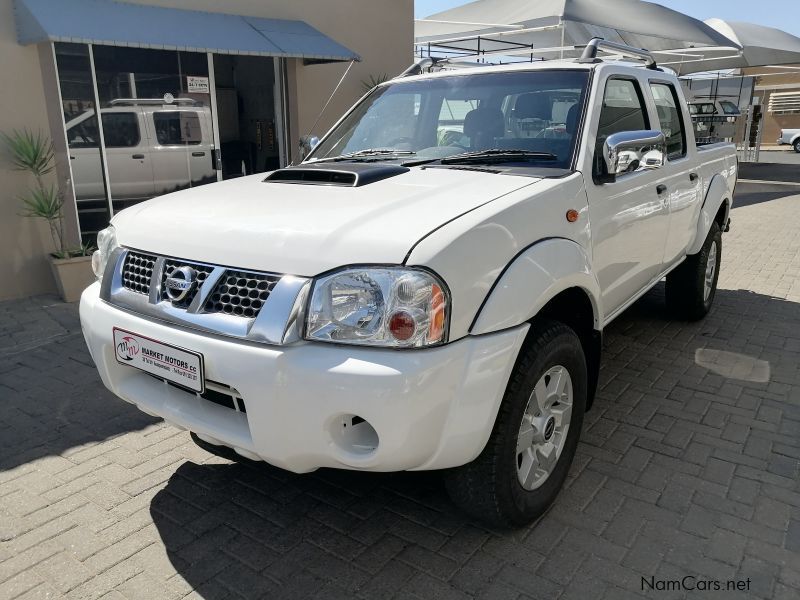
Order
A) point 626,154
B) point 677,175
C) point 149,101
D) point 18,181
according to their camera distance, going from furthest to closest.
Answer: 1. point 149,101
2. point 18,181
3. point 677,175
4. point 626,154

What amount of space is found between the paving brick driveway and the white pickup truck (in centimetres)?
28

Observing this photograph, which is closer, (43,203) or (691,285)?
(691,285)

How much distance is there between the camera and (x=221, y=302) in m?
2.31

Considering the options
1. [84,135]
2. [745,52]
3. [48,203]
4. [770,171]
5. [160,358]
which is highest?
[745,52]

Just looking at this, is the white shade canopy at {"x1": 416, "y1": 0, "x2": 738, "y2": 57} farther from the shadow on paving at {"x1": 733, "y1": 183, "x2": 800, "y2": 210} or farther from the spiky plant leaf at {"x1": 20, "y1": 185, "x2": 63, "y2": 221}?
the spiky plant leaf at {"x1": 20, "y1": 185, "x2": 63, "y2": 221}

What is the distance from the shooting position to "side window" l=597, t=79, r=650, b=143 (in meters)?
3.29

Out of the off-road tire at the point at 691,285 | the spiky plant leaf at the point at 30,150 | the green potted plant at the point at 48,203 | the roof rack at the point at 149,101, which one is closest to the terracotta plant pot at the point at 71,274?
the green potted plant at the point at 48,203

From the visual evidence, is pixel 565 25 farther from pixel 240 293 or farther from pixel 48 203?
pixel 240 293

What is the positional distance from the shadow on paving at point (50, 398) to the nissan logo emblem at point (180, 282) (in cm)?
157

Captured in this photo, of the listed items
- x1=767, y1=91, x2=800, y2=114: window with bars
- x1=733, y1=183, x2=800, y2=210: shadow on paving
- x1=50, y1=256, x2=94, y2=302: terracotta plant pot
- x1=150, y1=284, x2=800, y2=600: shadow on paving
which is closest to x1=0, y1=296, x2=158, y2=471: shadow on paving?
x1=50, y1=256, x2=94, y2=302: terracotta plant pot

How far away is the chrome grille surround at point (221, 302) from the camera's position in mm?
2119

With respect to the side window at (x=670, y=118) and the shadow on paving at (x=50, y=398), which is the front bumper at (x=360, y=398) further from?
the side window at (x=670, y=118)

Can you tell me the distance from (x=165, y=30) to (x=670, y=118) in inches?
207

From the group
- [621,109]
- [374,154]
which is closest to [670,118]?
[621,109]
